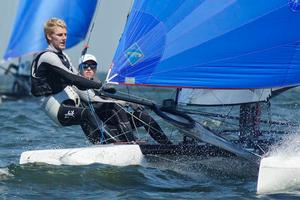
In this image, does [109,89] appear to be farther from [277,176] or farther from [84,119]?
[277,176]

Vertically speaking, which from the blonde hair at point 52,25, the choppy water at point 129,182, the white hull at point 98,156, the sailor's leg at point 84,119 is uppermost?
the blonde hair at point 52,25

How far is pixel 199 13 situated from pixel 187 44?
8.5 inches

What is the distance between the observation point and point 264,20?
16.1 feet

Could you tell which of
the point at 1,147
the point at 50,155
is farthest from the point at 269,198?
the point at 1,147

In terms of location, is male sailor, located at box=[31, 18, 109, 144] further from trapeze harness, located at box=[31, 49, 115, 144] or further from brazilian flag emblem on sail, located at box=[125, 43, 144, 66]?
brazilian flag emblem on sail, located at box=[125, 43, 144, 66]

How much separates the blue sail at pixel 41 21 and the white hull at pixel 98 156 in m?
9.24

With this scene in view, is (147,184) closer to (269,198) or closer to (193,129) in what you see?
(193,129)

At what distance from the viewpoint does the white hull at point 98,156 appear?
16.2ft

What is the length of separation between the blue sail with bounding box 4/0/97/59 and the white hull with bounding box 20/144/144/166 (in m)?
9.24

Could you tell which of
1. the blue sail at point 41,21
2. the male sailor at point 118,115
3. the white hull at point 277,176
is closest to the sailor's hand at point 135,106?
the male sailor at point 118,115

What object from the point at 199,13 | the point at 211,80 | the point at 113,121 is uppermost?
the point at 199,13

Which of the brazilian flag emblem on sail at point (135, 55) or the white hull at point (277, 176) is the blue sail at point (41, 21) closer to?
the brazilian flag emblem on sail at point (135, 55)

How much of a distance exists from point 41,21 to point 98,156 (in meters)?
10.8

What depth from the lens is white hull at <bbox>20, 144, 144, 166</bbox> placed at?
16.2 feet
